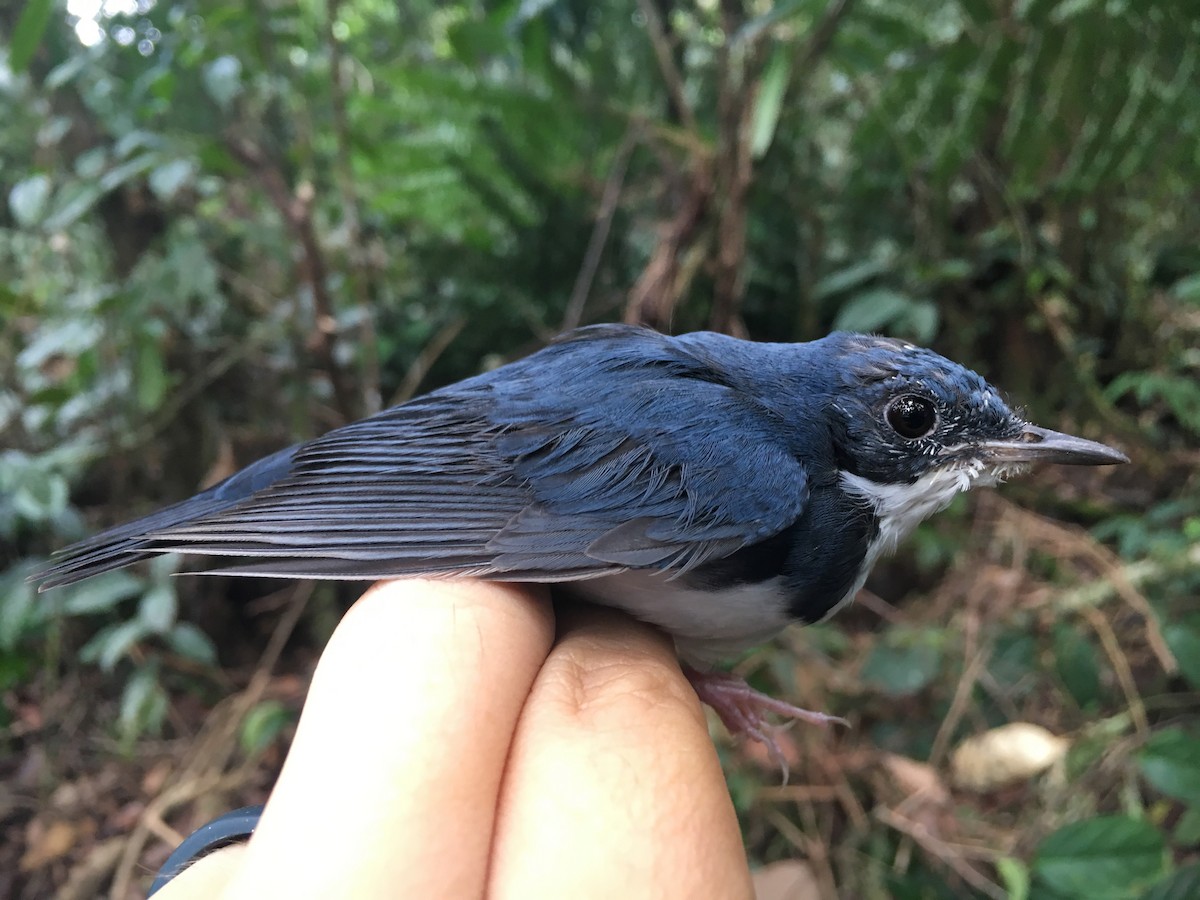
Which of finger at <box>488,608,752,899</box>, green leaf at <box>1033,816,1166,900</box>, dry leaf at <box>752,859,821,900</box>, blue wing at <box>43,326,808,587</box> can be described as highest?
blue wing at <box>43,326,808,587</box>

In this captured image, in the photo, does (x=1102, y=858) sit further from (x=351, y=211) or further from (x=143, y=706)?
(x=351, y=211)

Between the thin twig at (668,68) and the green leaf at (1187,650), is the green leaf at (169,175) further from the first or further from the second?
the green leaf at (1187,650)

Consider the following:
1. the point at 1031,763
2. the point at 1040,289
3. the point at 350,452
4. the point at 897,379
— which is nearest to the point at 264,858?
the point at 350,452

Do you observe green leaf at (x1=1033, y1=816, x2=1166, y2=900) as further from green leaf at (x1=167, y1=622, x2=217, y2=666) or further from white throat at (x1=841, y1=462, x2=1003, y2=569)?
green leaf at (x1=167, y1=622, x2=217, y2=666)

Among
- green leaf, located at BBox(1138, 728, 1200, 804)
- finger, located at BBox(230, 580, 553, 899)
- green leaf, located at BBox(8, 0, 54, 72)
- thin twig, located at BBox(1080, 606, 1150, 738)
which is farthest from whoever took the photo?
thin twig, located at BBox(1080, 606, 1150, 738)

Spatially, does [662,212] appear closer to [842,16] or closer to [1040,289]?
[842,16]

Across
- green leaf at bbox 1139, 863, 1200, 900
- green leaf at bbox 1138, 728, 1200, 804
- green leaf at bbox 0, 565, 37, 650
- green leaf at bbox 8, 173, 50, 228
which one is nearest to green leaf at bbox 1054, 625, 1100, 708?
green leaf at bbox 1138, 728, 1200, 804
